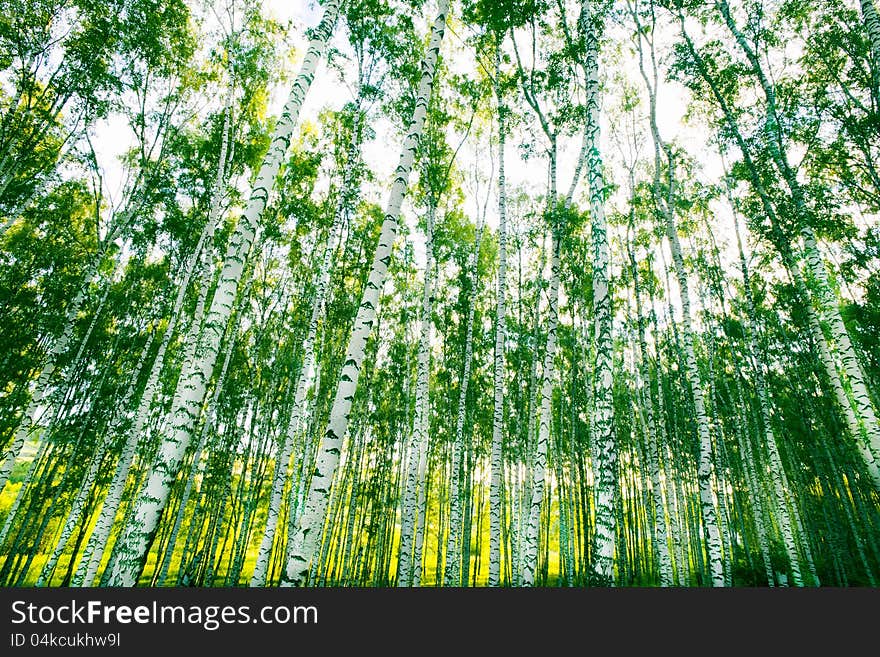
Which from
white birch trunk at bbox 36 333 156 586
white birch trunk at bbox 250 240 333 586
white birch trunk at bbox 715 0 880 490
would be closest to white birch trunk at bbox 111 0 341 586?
white birch trunk at bbox 250 240 333 586

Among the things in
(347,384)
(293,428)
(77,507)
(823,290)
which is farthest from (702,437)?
(77,507)

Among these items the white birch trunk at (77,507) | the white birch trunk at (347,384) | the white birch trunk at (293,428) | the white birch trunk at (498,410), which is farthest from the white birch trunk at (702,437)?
the white birch trunk at (77,507)

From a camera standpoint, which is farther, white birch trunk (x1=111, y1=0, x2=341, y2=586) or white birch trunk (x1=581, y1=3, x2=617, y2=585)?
white birch trunk (x1=581, y1=3, x2=617, y2=585)

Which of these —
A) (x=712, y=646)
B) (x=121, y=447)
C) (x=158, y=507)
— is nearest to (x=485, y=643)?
(x=712, y=646)

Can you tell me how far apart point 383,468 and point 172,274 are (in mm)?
11588

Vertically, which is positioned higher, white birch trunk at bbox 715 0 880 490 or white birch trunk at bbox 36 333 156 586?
white birch trunk at bbox 715 0 880 490

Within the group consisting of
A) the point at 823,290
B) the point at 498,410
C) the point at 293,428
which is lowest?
the point at 293,428

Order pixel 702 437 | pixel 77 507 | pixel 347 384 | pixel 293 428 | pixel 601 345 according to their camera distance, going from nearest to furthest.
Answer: pixel 347 384, pixel 601 345, pixel 702 437, pixel 293 428, pixel 77 507

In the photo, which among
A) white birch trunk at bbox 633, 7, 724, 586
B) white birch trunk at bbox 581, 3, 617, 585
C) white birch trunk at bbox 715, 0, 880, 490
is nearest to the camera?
white birch trunk at bbox 581, 3, 617, 585

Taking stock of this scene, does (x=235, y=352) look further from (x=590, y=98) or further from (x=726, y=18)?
(x=726, y=18)

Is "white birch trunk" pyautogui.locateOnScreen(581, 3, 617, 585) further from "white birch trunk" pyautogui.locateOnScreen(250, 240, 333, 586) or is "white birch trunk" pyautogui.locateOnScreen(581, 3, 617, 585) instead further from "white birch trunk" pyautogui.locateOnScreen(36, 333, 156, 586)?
"white birch trunk" pyautogui.locateOnScreen(36, 333, 156, 586)

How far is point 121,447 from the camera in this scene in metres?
14.1

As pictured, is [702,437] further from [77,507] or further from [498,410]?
[77,507]

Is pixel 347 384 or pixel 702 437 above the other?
pixel 702 437
